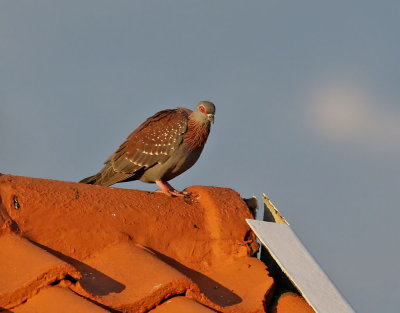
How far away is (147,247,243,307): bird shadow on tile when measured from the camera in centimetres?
409

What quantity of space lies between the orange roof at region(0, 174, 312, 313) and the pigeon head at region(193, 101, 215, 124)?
2.43m

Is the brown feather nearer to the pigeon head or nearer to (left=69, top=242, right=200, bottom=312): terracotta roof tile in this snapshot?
the pigeon head

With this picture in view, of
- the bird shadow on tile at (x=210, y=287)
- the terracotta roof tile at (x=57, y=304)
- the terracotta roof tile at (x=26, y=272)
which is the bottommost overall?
the bird shadow on tile at (x=210, y=287)

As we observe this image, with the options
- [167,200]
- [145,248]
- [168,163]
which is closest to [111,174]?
[168,163]

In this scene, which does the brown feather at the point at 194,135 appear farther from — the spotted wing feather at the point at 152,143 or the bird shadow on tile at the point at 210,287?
the bird shadow on tile at the point at 210,287

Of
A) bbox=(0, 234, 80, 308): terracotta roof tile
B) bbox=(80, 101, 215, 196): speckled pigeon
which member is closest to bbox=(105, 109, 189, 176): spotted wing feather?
bbox=(80, 101, 215, 196): speckled pigeon

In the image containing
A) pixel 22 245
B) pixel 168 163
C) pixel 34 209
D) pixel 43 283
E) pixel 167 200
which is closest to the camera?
pixel 43 283

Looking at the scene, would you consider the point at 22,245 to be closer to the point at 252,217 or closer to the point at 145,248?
the point at 145,248

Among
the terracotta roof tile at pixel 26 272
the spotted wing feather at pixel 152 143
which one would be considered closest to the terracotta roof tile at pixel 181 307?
the terracotta roof tile at pixel 26 272

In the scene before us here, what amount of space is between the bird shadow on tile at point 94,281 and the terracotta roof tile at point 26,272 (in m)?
0.09

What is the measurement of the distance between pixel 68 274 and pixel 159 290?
1.50 feet

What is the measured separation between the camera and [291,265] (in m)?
4.36

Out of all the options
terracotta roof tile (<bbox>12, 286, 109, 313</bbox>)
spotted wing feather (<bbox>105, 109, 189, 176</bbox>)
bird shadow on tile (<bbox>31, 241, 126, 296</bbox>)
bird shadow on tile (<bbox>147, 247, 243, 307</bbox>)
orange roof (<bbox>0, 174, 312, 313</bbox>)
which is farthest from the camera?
spotted wing feather (<bbox>105, 109, 189, 176</bbox>)

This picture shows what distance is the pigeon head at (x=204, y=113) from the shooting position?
7.53 metres
